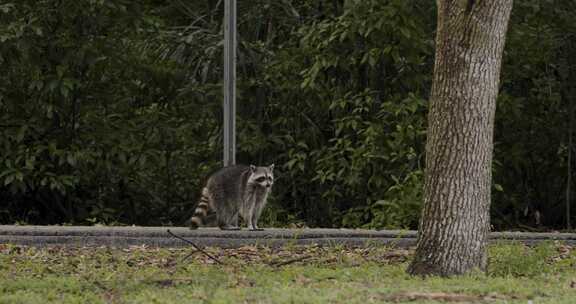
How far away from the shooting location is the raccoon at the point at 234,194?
1315 cm

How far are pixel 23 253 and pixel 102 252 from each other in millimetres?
770

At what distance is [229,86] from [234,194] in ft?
4.12

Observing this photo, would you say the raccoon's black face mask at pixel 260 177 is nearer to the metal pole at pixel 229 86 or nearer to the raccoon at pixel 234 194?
the raccoon at pixel 234 194

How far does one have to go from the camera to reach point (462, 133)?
32.0 feet

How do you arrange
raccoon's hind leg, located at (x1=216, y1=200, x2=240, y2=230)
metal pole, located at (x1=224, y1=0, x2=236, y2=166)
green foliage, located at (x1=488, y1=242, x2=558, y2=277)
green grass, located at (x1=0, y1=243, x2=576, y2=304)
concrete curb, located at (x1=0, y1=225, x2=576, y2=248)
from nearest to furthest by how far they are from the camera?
1. green grass, located at (x1=0, y1=243, x2=576, y2=304)
2. green foliage, located at (x1=488, y1=242, x2=558, y2=277)
3. concrete curb, located at (x1=0, y1=225, x2=576, y2=248)
4. raccoon's hind leg, located at (x1=216, y1=200, x2=240, y2=230)
5. metal pole, located at (x1=224, y1=0, x2=236, y2=166)

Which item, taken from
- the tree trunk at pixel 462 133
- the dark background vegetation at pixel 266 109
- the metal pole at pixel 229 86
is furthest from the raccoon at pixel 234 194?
the tree trunk at pixel 462 133

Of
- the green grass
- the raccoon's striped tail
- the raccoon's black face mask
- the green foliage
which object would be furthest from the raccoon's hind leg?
the green foliage

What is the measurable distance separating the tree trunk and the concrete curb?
99.0 inches

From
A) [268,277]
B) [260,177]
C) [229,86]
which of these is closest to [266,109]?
[229,86]

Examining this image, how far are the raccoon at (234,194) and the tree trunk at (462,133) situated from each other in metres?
3.60

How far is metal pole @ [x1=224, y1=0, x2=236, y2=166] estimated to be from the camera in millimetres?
13391

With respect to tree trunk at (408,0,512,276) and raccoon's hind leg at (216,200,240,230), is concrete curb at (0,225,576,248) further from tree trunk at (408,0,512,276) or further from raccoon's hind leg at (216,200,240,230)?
tree trunk at (408,0,512,276)

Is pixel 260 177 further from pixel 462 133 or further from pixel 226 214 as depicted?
pixel 462 133

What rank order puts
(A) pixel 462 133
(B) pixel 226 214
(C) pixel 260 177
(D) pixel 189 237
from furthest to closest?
(B) pixel 226 214 < (C) pixel 260 177 < (D) pixel 189 237 < (A) pixel 462 133
